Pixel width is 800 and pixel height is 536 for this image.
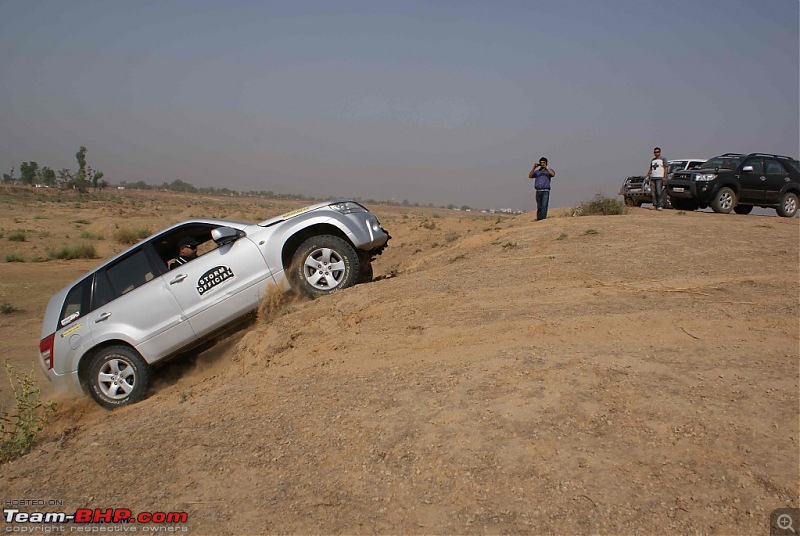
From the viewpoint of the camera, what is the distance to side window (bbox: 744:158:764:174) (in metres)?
14.7

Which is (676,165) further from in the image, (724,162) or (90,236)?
(90,236)

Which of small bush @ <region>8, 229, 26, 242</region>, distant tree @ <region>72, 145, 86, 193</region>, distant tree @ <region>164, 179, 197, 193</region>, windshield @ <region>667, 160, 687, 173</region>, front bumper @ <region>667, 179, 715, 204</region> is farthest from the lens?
distant tree @ <region>164, 179, 197, 193</region>

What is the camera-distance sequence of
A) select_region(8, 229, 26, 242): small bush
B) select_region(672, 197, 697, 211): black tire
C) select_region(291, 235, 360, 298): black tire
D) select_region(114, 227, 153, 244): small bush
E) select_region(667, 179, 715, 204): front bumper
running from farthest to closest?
select_region(114, 227, 153, 244): small bush, select_region(8, 229, 26, 242): small bush, select_region(672, 197, 697, 211): black tire, select_region(667, 179, 715, 204): front bumper, select_region(291, 235, 360, 298): black tire

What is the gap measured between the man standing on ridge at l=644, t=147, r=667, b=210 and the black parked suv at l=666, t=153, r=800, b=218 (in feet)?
1.82

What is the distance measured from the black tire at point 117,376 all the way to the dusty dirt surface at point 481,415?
0.31 meters

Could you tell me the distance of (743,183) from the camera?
14602 millimetres

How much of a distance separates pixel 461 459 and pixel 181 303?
4.14 metres

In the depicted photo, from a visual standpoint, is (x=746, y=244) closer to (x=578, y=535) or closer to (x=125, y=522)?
(x=578, y=535)

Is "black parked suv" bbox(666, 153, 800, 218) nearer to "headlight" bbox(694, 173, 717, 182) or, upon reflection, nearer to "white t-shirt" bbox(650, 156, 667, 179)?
"headlight" bbox(694, 173, 717, 182)

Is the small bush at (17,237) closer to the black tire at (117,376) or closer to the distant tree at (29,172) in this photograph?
the black tire at (117,376)

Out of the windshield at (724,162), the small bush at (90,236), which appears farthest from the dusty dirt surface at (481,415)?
the small bush at (90,236)

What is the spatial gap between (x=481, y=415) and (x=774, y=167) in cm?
1449

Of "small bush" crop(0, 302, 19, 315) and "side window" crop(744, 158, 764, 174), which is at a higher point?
"side window" crop(744, 158, 764, 174)

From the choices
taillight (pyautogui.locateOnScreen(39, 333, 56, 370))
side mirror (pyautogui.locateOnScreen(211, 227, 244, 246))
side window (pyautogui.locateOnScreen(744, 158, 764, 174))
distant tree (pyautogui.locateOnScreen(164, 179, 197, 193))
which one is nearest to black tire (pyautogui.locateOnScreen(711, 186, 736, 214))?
side window (pyautogui.locateOnScreen(744, 158, 764, 174))
